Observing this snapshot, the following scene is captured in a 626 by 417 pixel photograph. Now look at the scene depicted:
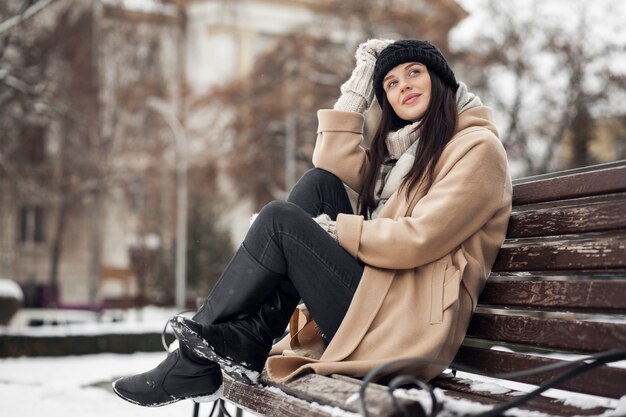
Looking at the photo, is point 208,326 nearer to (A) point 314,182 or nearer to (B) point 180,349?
(B) point 180,349

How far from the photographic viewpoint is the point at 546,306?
2.85m

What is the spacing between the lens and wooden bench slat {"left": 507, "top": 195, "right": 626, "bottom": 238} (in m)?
2.66

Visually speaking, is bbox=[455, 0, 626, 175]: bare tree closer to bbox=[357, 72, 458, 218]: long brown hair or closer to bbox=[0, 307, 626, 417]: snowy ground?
bbox=[0, 307, 626, 417]: snowy ground

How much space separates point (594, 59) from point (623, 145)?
4.86 metres

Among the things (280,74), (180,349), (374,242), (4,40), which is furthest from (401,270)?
(280,74)

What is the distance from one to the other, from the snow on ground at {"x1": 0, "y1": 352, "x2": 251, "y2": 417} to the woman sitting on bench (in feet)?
7.67

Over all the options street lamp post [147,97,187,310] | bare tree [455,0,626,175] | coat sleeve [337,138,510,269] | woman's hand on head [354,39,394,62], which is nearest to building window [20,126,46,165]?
street lamp post [147,97,187,310]

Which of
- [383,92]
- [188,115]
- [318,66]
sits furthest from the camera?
[188,115]

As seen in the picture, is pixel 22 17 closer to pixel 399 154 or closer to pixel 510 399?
pixel 399 154

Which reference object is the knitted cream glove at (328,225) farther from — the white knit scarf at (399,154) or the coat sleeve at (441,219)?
the white knit scarf at (399,154)

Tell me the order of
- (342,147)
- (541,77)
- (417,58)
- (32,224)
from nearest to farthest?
(417,58)
(342,147)
(541,77)
(32,224)

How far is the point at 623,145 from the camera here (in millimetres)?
23562

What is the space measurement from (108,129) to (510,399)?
2306cm

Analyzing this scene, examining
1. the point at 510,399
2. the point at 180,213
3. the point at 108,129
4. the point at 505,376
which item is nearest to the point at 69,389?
the point at 510,399
